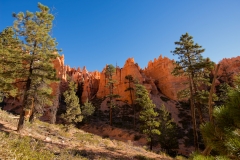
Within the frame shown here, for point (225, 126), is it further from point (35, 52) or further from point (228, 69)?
point (228, 69)

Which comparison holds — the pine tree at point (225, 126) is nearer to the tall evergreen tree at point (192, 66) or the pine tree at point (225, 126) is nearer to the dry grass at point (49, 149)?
the dry grass at point (49, 149)

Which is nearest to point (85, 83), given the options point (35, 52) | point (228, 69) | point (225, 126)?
point (35, 52)

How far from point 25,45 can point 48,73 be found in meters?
3.04

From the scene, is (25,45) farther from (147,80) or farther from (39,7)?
(147,80)

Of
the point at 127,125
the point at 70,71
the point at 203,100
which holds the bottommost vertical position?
the point at 127,125

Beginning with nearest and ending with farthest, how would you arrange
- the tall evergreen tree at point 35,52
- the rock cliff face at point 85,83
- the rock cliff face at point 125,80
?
the tall evergreen tree at point 35,52 → the rock cliff face at point 125,80 → the rock cliff face at point 85,83

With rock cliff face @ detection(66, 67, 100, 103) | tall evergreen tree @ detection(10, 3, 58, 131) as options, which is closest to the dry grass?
tall evergreen tree @ detection(10, 3, 58, 131)

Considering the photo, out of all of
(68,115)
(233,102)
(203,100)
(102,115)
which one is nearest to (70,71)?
(102,115)

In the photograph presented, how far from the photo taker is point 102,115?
3959cm

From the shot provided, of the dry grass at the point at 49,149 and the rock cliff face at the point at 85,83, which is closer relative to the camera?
the dry grass at the point at 49,149

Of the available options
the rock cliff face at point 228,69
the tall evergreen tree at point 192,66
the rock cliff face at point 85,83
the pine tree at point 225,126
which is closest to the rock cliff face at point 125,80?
the rock cliff face at point 85,83

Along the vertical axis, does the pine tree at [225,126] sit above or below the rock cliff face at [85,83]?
below

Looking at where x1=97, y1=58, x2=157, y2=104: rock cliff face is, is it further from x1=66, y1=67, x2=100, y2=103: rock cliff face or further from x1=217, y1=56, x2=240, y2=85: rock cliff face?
x1=217, y1=56, x2=240, y2=85: rock cliff face

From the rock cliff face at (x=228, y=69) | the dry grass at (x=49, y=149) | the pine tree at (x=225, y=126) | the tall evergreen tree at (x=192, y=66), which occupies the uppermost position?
the rock cliff face at (x=228, y=69)
